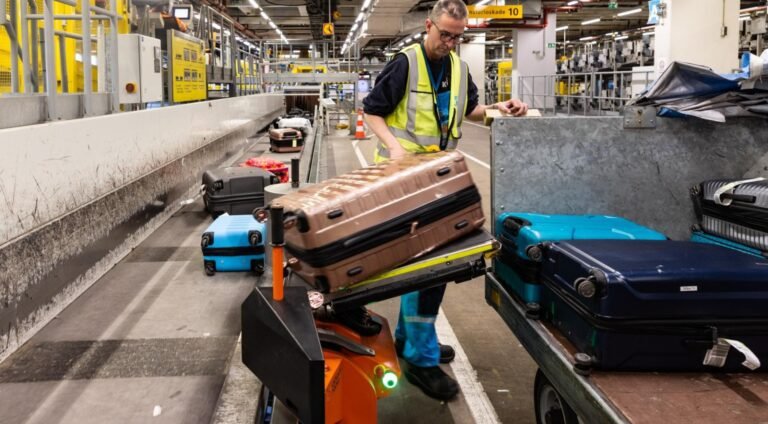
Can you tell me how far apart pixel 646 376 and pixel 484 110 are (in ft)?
6.26

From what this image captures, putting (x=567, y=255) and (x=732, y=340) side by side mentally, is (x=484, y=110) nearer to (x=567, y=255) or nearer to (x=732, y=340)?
(x=567, y=255)

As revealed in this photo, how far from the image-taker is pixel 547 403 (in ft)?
9.49

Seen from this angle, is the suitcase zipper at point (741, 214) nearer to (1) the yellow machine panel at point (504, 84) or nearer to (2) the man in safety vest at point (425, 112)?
(2) the man in safety vest at point (425, 112)

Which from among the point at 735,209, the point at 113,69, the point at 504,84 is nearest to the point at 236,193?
the point at 113,69

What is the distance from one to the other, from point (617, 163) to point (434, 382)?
1.46 metres

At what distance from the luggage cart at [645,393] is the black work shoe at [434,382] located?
0.83 m

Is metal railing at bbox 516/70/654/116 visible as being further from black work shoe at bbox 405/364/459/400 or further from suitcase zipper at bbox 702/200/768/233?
black work shoe at bbox 405/364/459/400

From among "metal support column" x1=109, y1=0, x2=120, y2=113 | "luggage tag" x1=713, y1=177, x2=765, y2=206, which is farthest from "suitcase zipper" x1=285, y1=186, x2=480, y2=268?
"metal support column" x1=109, y1=0, x2=120, y2=113

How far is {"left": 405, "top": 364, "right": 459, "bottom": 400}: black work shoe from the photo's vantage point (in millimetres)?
3391

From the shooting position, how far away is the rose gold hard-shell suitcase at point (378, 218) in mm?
2607

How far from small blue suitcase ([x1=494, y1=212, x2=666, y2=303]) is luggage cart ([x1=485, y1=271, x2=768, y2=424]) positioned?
0.35 meters

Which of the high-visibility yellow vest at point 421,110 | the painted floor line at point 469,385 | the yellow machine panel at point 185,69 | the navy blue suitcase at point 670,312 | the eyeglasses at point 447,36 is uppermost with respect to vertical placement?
the yellow machine panel at point 185,69

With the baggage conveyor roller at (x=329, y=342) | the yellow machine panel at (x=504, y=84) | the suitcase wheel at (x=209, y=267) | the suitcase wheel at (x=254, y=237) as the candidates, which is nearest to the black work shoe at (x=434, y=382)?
the baggage conveyor roller at (x=329, y=342)

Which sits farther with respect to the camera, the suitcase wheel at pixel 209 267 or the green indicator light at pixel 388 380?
the suitcase wheel at pixel 209 267
